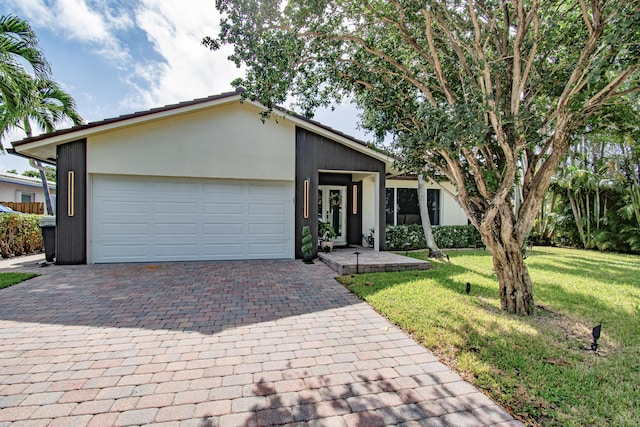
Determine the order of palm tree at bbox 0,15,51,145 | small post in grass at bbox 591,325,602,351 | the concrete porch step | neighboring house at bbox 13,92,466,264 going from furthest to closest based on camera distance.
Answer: palm tree at bbox 0,15,51,145, neighboring house at bbox 13,92,466,264, the concrete porch step, small post in grass at bbox 591,325,602,351

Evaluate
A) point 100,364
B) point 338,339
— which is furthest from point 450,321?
point 100,364

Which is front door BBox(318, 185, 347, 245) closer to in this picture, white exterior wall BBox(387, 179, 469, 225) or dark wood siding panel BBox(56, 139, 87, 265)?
white exterior wall BBox(387, 179, 469, 225)

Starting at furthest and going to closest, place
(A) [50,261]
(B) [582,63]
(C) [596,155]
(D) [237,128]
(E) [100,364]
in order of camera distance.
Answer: (C) [596,155]
(D) [237,128]
(A) [50,261]
(B) [582,63]
(E) [100,364]

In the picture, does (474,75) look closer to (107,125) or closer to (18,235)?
(107,125)

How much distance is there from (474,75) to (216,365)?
16.2 feet

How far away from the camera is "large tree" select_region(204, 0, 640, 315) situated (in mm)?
3834

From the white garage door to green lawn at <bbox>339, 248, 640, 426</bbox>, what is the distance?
392cm

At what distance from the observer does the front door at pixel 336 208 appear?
12.1m

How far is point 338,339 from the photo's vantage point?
3.78m

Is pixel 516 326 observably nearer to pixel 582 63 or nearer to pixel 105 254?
pixel 582 63

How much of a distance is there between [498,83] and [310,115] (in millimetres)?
3206

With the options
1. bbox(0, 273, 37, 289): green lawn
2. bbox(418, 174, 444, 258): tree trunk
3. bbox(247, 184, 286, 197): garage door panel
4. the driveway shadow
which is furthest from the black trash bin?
bbox(418, 174, 444, 258): tree trunk

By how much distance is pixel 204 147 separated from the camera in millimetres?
9047

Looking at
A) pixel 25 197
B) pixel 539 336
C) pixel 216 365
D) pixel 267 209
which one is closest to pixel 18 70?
pixel 267 209
